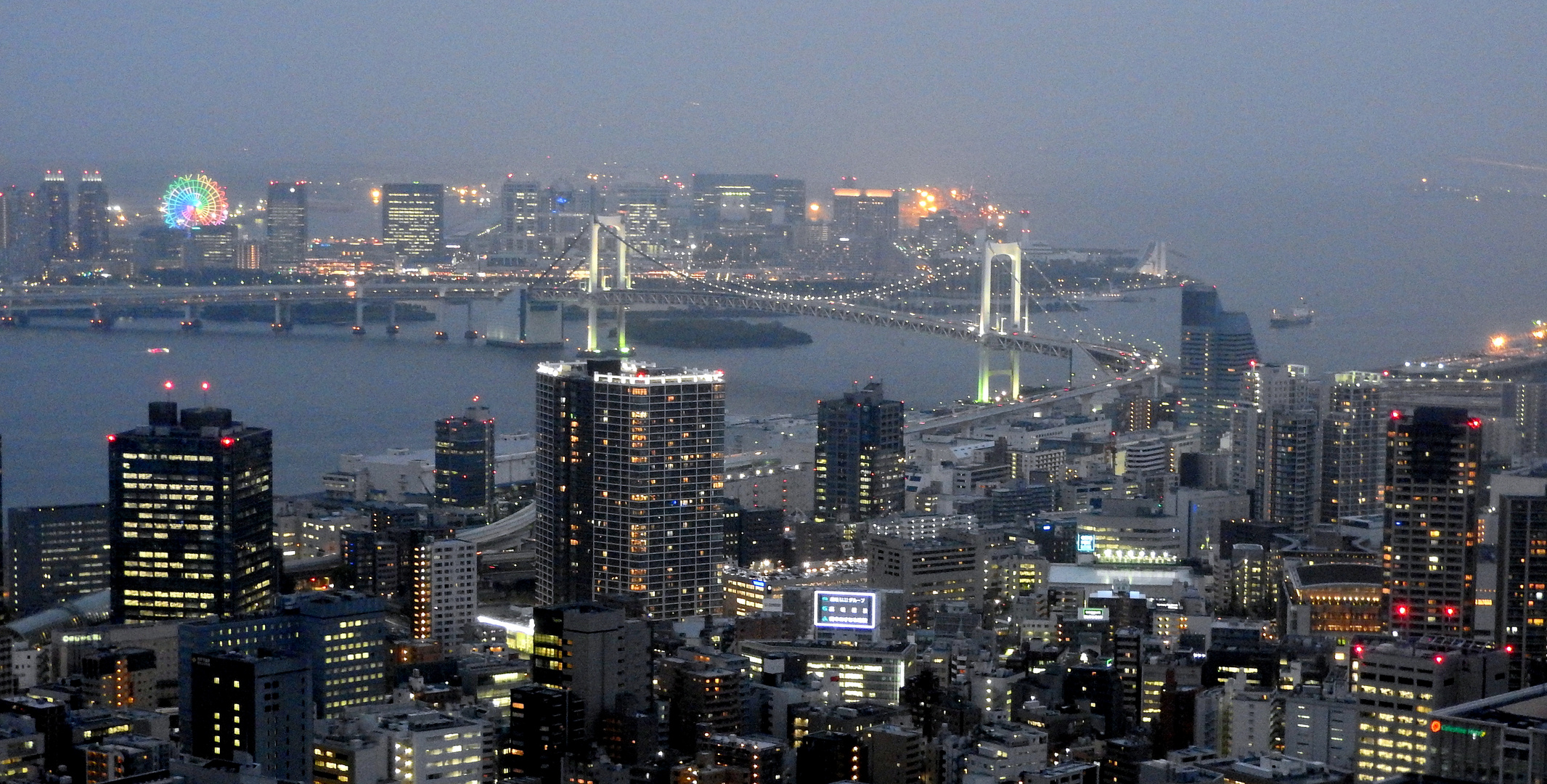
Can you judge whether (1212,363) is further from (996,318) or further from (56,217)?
(56,217)

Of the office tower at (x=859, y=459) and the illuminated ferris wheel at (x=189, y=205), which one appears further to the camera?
the illuminated ferris wheel at (x=189, y=205)

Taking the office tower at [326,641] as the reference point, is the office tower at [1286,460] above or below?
above

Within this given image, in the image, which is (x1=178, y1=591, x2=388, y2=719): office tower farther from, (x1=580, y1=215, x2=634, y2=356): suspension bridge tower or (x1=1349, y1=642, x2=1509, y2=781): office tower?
(x1=580, y1=215, x2=634, y2=356): suspension bridge tower

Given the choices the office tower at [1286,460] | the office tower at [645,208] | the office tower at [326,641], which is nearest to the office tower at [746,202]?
the office tower at [645,208]

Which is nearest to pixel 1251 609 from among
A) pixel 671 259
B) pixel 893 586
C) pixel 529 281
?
pixel 893 586

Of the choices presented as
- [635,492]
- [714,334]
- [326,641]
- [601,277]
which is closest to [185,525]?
[635,492]

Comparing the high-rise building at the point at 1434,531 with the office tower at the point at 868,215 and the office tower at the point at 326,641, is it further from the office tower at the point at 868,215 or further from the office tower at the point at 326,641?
the office tower at the point at 868,215
